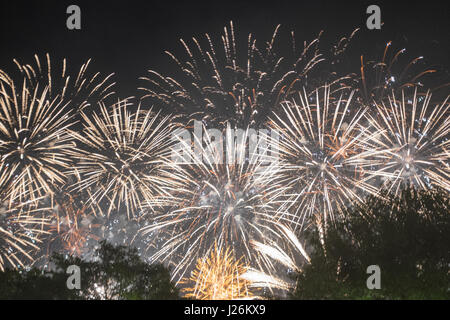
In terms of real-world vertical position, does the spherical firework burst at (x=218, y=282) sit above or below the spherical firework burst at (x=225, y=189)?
below

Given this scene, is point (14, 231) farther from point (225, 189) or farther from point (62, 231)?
point (225, 189)

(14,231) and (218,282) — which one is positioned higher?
(14,231)

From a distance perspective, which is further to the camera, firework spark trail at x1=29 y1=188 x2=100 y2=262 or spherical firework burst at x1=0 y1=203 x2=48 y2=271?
firework spark trail at x1=29 y1=188 x2=100 y2=262

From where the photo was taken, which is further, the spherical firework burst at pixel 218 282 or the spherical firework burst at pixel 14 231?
the spherical firework burst at pixel 14 231

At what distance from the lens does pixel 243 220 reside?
2992 cm

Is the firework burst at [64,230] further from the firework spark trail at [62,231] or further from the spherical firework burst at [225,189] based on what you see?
the spherical firework burst at [225,189]

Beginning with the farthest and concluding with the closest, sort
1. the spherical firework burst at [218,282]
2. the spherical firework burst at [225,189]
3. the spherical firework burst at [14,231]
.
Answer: the spherical firework burst at [14,231] < the spherical firework burst at [225,189] < the spherical firework burst at [218,282]

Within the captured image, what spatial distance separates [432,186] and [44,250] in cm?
4216

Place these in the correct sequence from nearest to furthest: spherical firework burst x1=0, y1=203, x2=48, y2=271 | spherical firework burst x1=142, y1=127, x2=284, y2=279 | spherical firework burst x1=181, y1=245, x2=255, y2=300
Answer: spherical firework burst x1=181, y1=245, x2=255, y2=300 < spherical firework burst x1=142, y1=127, x2=284, y2=279 < spherical firework burst x1=0, y1=203, x2=48, y2=271

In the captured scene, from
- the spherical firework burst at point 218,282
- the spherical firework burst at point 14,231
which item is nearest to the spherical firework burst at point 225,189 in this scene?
the spherical firework burst at point 218,282

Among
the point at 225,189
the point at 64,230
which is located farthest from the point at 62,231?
the point at 225,189

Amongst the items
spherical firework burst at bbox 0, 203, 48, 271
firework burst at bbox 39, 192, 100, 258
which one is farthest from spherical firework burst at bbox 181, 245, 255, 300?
firework burst at bbox 39, 192, 100, 258

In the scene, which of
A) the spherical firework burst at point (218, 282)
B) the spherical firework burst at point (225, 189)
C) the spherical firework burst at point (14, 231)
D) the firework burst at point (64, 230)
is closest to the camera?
the spherical firework burst at point (218, 282)

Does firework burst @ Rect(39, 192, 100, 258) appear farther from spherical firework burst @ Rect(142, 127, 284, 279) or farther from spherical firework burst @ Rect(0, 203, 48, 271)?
spherical firework burst @ Rect(142, 127, 284, 279)
